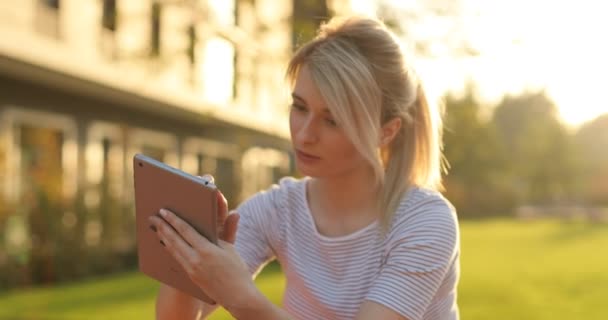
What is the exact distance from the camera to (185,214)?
2375mm

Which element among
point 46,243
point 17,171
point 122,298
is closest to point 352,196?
point 122,298

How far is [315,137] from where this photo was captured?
2734 millimetres

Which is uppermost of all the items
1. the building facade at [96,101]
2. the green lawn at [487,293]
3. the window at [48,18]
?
the window at [48,18]

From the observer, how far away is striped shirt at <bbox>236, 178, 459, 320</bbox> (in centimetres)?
268

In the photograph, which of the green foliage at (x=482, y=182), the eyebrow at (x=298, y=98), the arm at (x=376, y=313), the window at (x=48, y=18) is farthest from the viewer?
the green foliage at (x=482, y=182)

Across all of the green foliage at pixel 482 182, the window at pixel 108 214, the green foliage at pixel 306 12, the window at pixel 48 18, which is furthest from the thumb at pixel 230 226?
the green foliage at pixel 482 182

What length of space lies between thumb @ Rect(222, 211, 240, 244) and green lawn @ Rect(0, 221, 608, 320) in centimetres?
Result: 790

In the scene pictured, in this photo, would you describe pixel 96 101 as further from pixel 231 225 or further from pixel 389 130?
pixel 231 225

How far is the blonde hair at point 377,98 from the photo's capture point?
267cm

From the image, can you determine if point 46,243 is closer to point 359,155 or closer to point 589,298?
point 589,298

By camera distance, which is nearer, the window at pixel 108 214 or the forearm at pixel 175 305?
the forearm at pixel 175 305

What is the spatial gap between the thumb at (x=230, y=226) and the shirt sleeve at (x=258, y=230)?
0.48 meters

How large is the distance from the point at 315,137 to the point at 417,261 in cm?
47

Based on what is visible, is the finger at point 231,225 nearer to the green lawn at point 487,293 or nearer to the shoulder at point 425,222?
the shoulder at point 425,222
